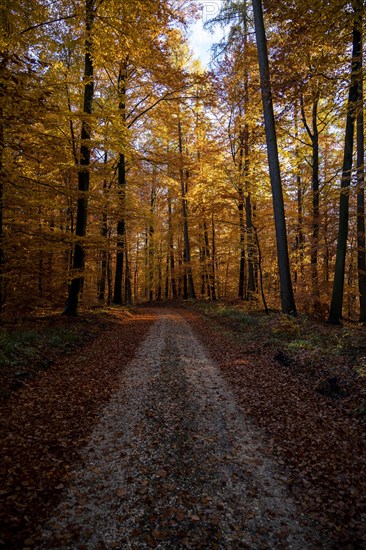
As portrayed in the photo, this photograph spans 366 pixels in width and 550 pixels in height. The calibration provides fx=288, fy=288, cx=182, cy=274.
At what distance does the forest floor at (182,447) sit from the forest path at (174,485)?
15 mm

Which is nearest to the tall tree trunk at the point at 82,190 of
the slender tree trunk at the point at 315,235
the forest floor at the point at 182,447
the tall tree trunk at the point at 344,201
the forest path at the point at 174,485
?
the forest floor at the point at 182,447

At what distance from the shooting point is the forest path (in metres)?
2.84

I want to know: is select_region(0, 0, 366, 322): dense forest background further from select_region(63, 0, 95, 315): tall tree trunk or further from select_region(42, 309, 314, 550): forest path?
select_region(42, 309, 314, 550): forest path

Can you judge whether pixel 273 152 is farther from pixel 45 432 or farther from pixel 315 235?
pixel 45 432

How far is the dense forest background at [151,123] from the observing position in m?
8.30

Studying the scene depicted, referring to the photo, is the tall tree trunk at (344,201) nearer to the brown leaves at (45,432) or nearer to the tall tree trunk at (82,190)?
the brown leaves at (45,432)

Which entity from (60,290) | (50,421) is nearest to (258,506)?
(50,421)

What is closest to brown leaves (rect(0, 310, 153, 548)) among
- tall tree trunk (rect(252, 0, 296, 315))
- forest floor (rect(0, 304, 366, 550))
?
forest floor (rect(0, 304, 366, 550))

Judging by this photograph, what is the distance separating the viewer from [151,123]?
17.6m

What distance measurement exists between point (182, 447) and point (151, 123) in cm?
1785

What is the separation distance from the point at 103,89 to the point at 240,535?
19377 millimetres

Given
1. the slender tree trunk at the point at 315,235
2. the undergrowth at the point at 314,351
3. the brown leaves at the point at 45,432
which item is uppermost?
the slender tree trunk at the point at 315,235

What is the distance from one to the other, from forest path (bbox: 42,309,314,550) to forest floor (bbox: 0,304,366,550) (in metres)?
0.02

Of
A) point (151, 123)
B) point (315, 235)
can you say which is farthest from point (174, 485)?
point (151, 123)
